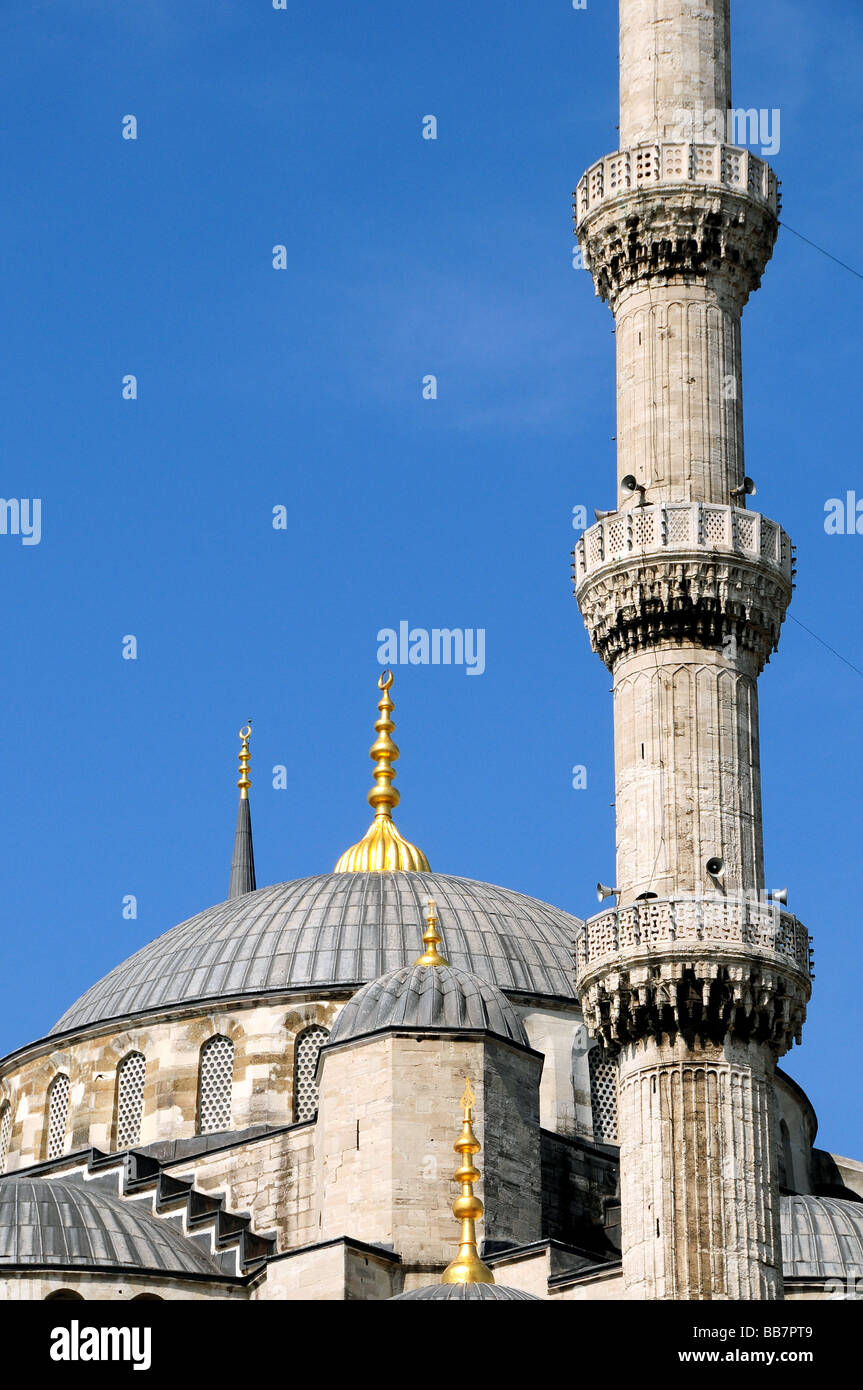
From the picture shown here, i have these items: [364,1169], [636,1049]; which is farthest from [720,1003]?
[364,1169]

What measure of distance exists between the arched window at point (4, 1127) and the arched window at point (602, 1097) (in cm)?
781

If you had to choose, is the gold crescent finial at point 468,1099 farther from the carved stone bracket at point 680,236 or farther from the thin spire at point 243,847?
the thin spire at point 243,847

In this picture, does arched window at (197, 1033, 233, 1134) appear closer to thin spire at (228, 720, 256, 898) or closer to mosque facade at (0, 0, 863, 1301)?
mosque facade at (0, 0, 863, 1301)

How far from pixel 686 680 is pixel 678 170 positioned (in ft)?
15.3

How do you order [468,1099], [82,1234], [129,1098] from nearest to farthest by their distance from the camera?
[468,1099]
[82,1234]
[129,1098]

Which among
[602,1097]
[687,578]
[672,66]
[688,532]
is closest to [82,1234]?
[602,1097]

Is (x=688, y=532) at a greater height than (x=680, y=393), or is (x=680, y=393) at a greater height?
(x=680, y=393)

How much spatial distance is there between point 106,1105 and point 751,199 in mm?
15497

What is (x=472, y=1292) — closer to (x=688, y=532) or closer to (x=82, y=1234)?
(x=688, y=532)

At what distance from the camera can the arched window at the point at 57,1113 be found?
119 ft

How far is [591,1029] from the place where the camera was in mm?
23859

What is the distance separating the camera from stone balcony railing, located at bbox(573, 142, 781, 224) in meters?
25.3
